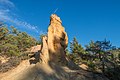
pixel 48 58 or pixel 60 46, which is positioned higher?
pixel 60 46

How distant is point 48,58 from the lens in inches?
1107

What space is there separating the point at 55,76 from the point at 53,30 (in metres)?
7.80

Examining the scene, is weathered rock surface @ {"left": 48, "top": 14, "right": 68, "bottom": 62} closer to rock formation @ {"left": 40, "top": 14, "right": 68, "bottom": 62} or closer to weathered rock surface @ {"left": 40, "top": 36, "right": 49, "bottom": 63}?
rock formation @ {"left": 40, "top": 14, "right": 68, "bottom": 62}

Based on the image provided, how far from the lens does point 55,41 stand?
30531mm

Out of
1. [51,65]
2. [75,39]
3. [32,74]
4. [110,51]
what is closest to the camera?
[32,74]

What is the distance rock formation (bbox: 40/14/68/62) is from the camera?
95.0 ft

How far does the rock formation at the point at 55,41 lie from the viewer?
28.9 m

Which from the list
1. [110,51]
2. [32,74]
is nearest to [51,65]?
[32,74]

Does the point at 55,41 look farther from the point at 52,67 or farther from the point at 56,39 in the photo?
the point at 52,67

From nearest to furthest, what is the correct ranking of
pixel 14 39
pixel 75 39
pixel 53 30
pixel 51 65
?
1. pixel 51 65
2. pixel 53 30
3. pixel 14 39
4. pixel 75 39

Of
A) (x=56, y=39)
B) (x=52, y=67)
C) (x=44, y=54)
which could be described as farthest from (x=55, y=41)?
(x=52, y=67)

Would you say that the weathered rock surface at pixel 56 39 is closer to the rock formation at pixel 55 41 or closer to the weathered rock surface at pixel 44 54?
the rock formation at pixel 55 41

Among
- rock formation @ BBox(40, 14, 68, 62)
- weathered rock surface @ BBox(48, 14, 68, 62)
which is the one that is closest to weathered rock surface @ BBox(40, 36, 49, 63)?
rock formation @ BBox(40, 14, 68, 62)

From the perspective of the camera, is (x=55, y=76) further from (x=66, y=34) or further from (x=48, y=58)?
(x=66, y=34)
